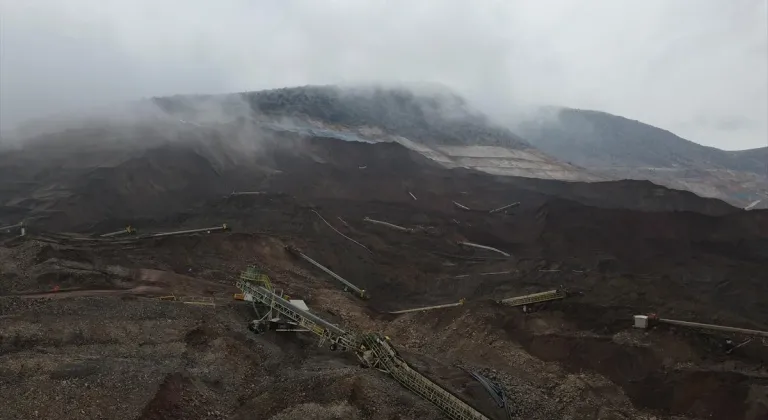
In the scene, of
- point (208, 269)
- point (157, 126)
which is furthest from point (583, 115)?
point (208, 269)

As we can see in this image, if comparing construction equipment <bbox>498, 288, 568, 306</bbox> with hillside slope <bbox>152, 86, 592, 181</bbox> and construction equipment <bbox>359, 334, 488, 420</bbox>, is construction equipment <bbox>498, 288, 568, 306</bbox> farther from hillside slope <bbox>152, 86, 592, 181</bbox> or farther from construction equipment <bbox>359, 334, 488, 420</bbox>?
hillside slope <bbox>152, 86, 592, 181</bbox>

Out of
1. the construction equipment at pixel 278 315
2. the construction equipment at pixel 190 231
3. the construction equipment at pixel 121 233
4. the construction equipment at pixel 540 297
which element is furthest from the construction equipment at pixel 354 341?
the construction equipment at pixel 121 233

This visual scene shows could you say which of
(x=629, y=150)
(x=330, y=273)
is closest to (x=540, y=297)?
(x=330, y=273)

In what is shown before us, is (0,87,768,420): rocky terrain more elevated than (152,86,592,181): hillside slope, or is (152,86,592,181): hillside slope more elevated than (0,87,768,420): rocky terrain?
(152,86,592,181): hillside slope

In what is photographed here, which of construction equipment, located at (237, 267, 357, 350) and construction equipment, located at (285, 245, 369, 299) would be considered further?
construction equipment, located at (285, 245, 369, 299)

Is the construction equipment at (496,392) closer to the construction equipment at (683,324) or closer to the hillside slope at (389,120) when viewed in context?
the construction equipment at (683,324)

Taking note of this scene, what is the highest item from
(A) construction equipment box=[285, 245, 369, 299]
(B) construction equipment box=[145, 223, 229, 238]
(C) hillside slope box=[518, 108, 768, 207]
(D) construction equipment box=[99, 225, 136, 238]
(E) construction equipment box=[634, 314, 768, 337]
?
(C) hillside slope box=[518, 108, 768, 207]

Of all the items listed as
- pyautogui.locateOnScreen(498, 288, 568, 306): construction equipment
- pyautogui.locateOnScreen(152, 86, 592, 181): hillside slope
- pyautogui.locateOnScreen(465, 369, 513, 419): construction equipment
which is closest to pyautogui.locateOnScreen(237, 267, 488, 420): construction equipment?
pyautogui.locateOnScreen(465, 369, 513, 419): construction equipment
